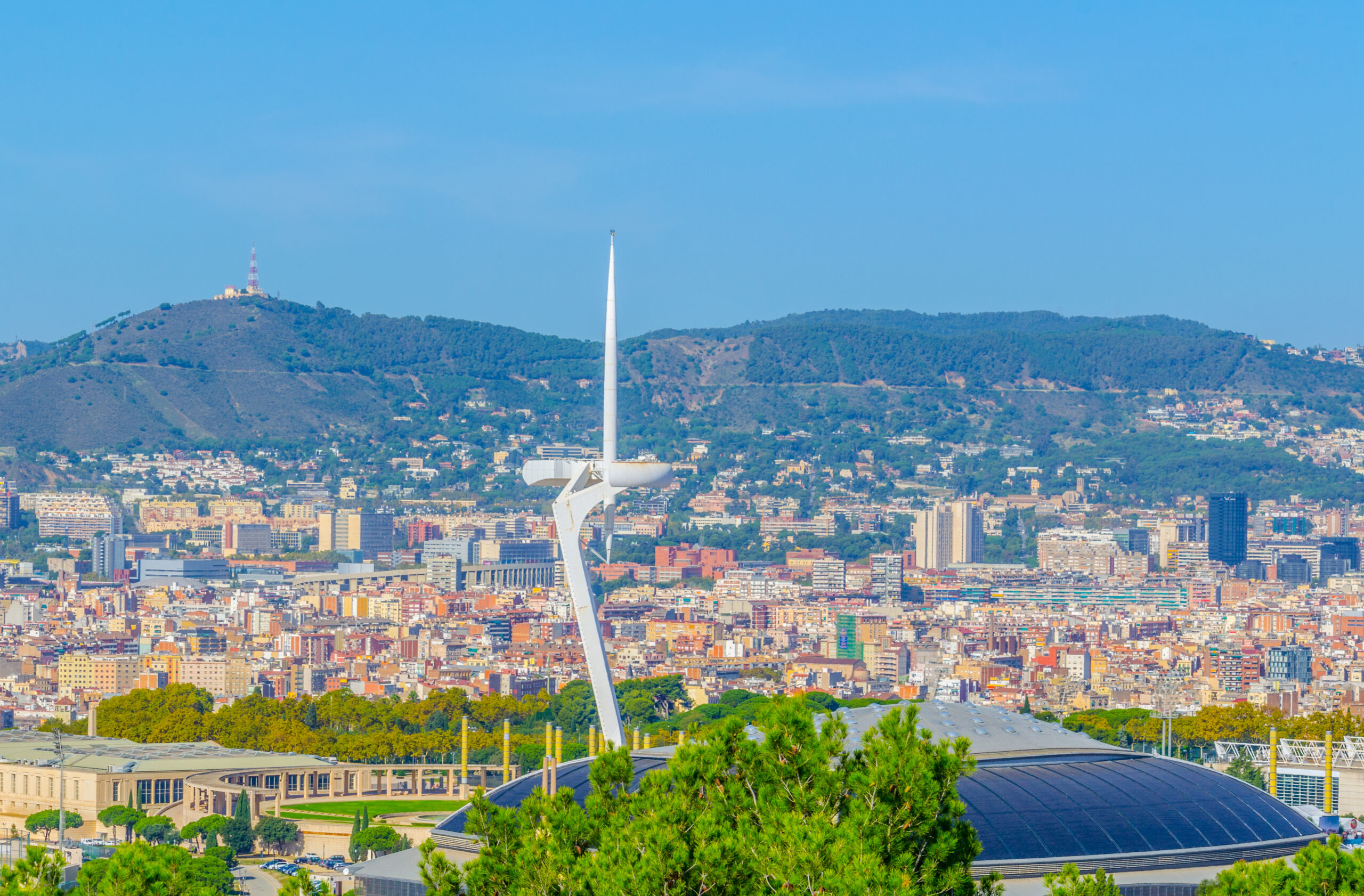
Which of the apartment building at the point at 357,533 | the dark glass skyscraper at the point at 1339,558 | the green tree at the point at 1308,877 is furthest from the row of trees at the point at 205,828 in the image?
the apartment building at the point at 357,533

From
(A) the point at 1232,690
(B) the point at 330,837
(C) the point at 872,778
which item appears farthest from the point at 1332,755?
(A) the point at 1232,690

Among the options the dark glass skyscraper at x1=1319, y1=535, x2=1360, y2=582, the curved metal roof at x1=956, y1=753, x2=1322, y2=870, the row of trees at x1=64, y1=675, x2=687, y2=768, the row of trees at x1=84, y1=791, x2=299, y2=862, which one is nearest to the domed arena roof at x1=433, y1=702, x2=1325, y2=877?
the curved metal roof at x1=956, y1=753, x2=1322, y2=870

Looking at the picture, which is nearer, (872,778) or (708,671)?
(872,778)

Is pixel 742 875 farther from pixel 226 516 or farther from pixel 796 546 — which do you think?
pixel 226 516

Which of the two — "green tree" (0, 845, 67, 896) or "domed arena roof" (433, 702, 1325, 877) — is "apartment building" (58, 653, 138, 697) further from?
"green tree" (0, 845, 67, 896)

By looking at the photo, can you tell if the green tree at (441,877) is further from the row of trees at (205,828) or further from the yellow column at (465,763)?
the row of trees at (205,828)

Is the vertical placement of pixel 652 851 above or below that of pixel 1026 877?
above
